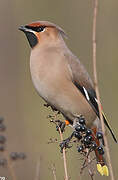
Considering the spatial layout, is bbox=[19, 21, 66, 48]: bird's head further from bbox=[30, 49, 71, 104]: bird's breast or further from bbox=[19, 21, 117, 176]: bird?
bbox=[30, 49, 71, 104]: bird's breast

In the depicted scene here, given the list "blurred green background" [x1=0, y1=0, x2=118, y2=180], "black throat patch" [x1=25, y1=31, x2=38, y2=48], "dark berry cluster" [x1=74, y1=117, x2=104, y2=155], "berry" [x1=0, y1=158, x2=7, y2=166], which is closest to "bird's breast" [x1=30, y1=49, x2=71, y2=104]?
"black throat patch" [x1=25, y1=31, x2=38, y2=48]

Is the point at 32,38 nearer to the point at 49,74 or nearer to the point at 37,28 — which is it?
the point at 37,28

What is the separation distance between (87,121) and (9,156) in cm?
121

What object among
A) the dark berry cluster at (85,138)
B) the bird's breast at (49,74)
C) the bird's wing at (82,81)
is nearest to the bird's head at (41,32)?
the bird's breast at (49,74)

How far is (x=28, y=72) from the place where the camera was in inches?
287

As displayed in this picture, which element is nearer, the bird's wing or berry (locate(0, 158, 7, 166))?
berry (locate(0, 158, 7, 166))

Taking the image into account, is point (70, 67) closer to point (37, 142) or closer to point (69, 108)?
point (69, 108)

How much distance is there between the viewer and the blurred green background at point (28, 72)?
21.7ft

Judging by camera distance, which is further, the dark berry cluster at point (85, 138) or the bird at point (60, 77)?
the bird at point (60, 77)

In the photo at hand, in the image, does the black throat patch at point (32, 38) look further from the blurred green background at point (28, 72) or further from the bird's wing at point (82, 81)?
the blurred green background at point (28, 72)

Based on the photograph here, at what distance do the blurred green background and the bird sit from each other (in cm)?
158

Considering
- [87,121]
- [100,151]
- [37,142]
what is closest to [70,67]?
[87,121]

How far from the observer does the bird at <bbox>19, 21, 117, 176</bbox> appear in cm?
455

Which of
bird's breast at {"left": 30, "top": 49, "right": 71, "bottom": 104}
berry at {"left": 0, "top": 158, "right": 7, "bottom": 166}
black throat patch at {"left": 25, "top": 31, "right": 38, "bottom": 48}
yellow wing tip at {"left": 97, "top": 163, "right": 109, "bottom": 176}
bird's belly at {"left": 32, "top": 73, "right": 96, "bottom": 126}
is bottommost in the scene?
berry at {"left": 0, "top": 158, "right": 7, "bottom": 166}
